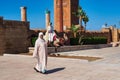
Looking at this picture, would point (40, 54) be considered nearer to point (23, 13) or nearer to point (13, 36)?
point (13, 36)

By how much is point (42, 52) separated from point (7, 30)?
897cm

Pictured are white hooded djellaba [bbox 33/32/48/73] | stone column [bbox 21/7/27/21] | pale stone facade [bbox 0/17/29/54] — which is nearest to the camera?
white hooded djellaba [bbox 33/32/48/73]

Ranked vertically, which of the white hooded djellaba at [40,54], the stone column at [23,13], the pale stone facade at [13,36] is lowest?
the white hooded djellaba at [40,54]

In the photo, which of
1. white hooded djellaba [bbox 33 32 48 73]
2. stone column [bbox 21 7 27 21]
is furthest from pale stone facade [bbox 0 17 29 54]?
white hooded djellaba [bbox 33 32 48 73]

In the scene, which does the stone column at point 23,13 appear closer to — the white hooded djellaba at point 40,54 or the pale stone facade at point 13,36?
the pale stone facade at point 13,36

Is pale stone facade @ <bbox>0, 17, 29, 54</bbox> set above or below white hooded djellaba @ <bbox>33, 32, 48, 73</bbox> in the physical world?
above

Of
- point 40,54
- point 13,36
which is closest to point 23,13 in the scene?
point 13,36

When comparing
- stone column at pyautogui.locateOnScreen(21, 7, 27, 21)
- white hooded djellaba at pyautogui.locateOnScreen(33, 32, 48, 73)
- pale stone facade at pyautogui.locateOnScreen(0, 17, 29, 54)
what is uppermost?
stone column at pyautogui.locateOnScreen(21, 7, 27, 21)

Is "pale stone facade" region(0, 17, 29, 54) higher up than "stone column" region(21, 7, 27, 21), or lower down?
lower down

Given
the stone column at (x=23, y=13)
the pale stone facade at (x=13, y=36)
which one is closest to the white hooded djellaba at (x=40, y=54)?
the pale stone facade at (x=13, y=36)

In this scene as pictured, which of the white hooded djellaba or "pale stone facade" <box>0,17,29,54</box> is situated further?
"pale stone facade" <box>0,17,29,54</box>

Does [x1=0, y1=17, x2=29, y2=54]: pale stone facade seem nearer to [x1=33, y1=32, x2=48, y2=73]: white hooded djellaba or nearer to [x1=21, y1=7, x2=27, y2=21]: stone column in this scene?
[x1=21, y1=7, x2=27, y2=21]: stone column

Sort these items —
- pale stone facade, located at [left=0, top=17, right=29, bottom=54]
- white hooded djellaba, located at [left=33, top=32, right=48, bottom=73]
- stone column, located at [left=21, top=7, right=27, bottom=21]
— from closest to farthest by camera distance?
white hooded djellaba, located at [left=33, top=32, right=48, bottom=73], pale stone facade, located at [left=0, top=17, right=29, bottom=54], stone column, located at [left=21, top=7, right=27, bottom=21]

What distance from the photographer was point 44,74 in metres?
10.1
